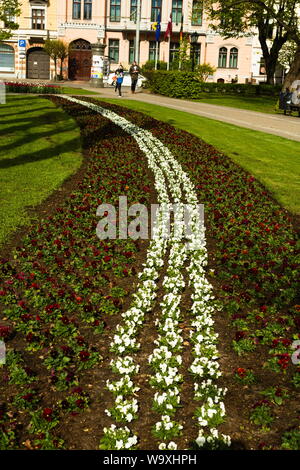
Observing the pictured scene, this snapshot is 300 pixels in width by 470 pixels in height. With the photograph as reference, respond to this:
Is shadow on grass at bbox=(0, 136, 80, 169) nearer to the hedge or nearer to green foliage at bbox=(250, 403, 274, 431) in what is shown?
green foliage at bbox=(250, 403, 274, 431)

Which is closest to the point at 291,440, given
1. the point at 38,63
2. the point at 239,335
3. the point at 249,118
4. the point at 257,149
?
the point at 239,335

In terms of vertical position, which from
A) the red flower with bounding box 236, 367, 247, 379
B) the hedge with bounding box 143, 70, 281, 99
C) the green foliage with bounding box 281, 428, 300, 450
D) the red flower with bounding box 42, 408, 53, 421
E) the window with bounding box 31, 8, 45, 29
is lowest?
the green foliage with bounding box 281, 428, 300, 450

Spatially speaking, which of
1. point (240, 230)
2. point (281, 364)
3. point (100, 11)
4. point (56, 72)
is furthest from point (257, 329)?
point (100, 11)

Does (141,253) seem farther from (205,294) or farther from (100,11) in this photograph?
(100,11)

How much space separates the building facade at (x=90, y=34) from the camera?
56312 mm

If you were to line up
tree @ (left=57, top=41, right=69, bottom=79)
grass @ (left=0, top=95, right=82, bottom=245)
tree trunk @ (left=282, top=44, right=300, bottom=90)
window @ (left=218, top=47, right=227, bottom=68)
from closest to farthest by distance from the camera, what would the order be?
grass @ (left=0, top=95, right=82, bottom=245), tree trunk @ (left=282, top=44, right=300, bottom=90), tree @ (left=57, top=41, right=69, bottom=79), window @ (left=218, top=47, right=227, bottom=68)

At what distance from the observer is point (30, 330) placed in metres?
5.18

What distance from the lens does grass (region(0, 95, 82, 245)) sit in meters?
9.47

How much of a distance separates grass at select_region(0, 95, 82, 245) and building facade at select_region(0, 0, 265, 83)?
1481 inches

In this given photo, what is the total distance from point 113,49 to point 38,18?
9.21m

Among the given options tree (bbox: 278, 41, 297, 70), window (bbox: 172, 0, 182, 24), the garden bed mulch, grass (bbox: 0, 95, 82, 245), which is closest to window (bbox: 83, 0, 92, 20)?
window (bbox: 172, 0, 182, 24)

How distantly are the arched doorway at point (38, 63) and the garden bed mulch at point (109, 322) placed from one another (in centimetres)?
5230

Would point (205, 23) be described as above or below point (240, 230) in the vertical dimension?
above

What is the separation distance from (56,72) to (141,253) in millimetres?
52432
